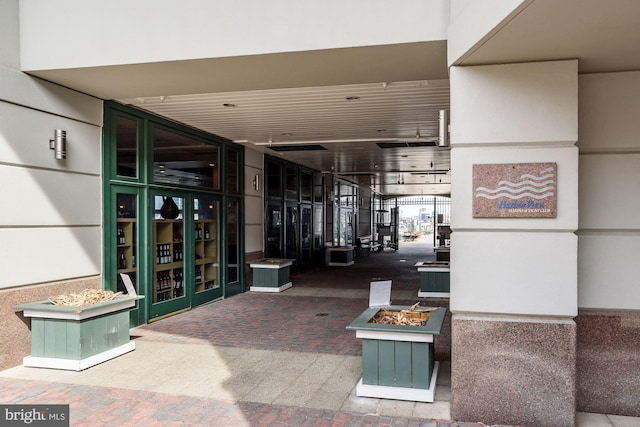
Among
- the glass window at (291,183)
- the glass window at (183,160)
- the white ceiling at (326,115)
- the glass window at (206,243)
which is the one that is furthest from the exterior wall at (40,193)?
the glass window at (291,183)

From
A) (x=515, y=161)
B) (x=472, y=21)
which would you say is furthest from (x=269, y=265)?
(x=472, y=21)

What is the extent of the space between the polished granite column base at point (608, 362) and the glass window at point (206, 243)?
6.58 metres

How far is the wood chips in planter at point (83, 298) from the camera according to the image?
542 centimetres

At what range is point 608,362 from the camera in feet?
13.4

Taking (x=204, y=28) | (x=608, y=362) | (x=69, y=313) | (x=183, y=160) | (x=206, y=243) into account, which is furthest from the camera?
(x=206, y=243)

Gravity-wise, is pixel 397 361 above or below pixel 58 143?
below

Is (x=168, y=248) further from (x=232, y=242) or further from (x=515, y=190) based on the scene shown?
(x=515, y=190)

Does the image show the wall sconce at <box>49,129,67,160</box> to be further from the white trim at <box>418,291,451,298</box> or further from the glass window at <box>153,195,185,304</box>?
the white trim at <box>418,291,451,298</box>

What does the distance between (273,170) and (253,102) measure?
228 inches

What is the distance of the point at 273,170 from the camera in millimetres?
12859

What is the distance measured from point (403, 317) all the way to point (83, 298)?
11.7 ft

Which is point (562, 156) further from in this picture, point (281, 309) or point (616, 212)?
point (281, 309)

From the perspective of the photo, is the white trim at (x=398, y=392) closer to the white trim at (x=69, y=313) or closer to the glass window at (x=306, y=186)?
the white trim at (x=69, y=313)

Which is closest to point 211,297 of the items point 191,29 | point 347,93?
point 347,93
